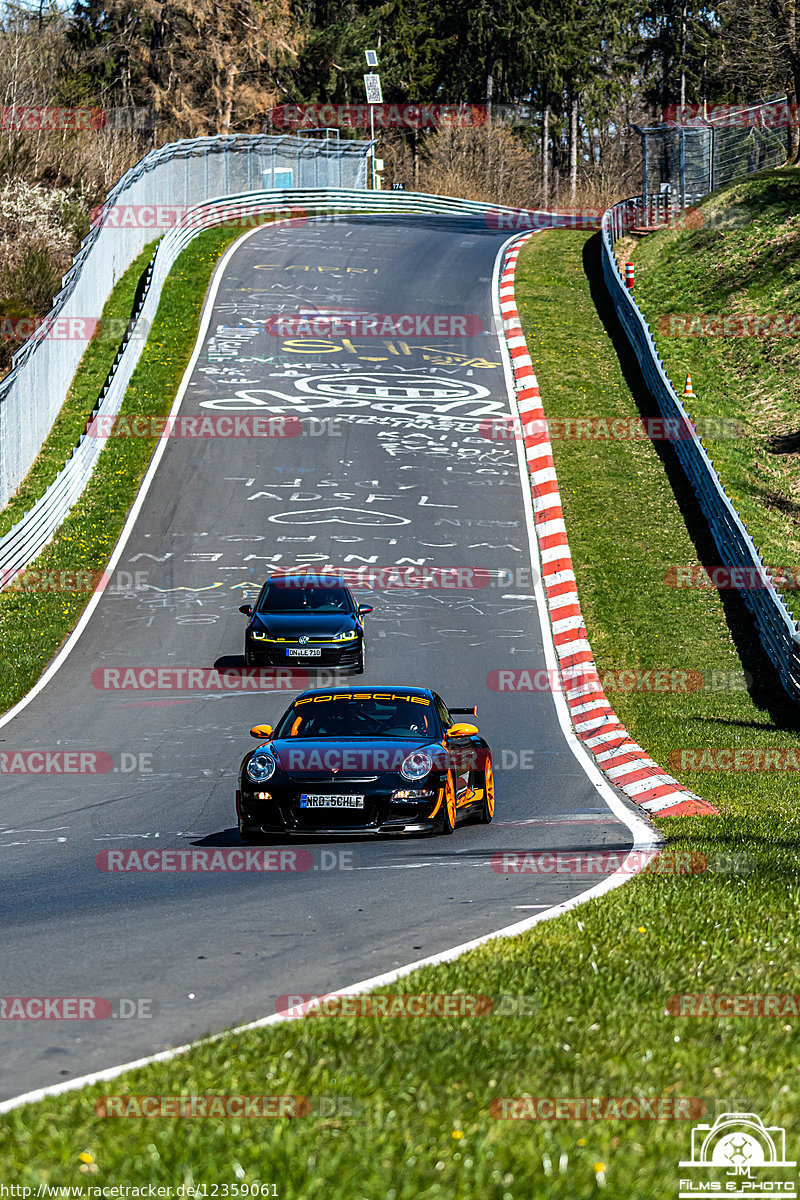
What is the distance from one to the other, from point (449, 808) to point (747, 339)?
3255cm

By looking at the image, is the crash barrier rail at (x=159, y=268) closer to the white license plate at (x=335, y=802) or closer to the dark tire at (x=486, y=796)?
the dark tire at (x=486, y=796)

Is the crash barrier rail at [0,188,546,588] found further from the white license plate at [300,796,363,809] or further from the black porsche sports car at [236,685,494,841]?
the white license plate at [300,796,363,809]

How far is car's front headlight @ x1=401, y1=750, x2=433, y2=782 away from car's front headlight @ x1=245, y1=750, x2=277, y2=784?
1155mm

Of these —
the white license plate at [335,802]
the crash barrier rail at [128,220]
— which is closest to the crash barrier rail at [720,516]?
the white license plate at [335,802]

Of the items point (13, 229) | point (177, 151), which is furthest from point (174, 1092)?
point (177, 151)

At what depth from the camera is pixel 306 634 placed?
2211 centimetres

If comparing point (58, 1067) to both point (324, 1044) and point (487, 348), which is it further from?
point (487, 348)

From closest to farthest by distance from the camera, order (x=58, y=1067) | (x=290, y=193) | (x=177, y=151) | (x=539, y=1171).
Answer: (x=539, y=1171), (x=58, y=1067), (x=177, y=151), (x=290, y=193)

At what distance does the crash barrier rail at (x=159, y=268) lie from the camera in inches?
1080

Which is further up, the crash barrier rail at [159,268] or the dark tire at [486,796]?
the crash barrier rail at [159,268]

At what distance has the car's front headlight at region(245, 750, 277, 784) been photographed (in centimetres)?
1216

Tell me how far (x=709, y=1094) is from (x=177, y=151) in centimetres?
5297

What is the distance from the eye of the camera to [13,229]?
47094mm

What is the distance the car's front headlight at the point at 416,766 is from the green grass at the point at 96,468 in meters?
9.46
